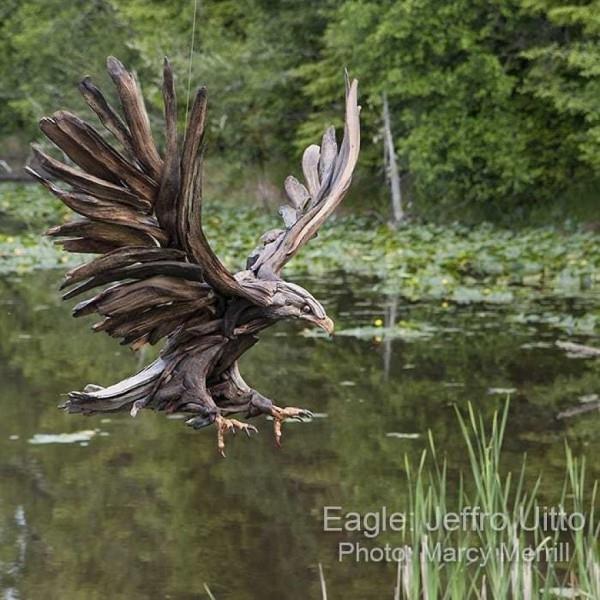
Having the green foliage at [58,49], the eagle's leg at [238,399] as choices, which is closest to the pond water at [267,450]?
the eagle's leg at [238,399]

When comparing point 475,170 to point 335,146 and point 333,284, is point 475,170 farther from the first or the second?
point 335,146

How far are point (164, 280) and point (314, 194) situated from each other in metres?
0.35

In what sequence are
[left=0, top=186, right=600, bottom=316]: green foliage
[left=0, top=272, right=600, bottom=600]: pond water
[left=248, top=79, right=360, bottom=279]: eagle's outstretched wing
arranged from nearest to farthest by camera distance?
[left=248, top=79, right=360, bottom=279]: eagle's outstretched wing → [left=0, top=272, right=600, bottom=600]: pond water → [left=0, top=186, right=600, bottom=316]: green foliage

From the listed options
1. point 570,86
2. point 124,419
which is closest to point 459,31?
point 570,86

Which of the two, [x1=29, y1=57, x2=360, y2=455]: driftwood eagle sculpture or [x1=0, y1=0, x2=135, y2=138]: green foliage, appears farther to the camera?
[x1=0, y1=0, x2=135, y2=138]: green foliage

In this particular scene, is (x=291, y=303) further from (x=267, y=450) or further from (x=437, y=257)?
(x=437, y=257)

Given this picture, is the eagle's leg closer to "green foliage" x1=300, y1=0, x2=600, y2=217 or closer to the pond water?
the pond water

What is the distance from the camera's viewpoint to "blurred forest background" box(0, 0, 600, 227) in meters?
19.9

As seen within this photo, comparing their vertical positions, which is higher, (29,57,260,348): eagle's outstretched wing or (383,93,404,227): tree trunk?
(383,93,404,227): tree trunk

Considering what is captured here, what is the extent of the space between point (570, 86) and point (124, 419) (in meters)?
10.9

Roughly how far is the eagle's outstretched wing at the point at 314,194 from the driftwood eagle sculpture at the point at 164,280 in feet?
0.13

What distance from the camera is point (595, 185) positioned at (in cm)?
2059

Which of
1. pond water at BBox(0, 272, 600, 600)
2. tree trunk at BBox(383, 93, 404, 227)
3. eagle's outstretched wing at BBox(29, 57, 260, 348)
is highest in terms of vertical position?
tree trunk at BBox(383, 93, 404, 227)

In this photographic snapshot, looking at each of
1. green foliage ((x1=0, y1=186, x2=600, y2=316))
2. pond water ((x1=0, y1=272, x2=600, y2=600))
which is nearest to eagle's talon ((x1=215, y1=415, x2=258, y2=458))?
pond water ((x1=0, y1=272, x2=600, y2=600))
